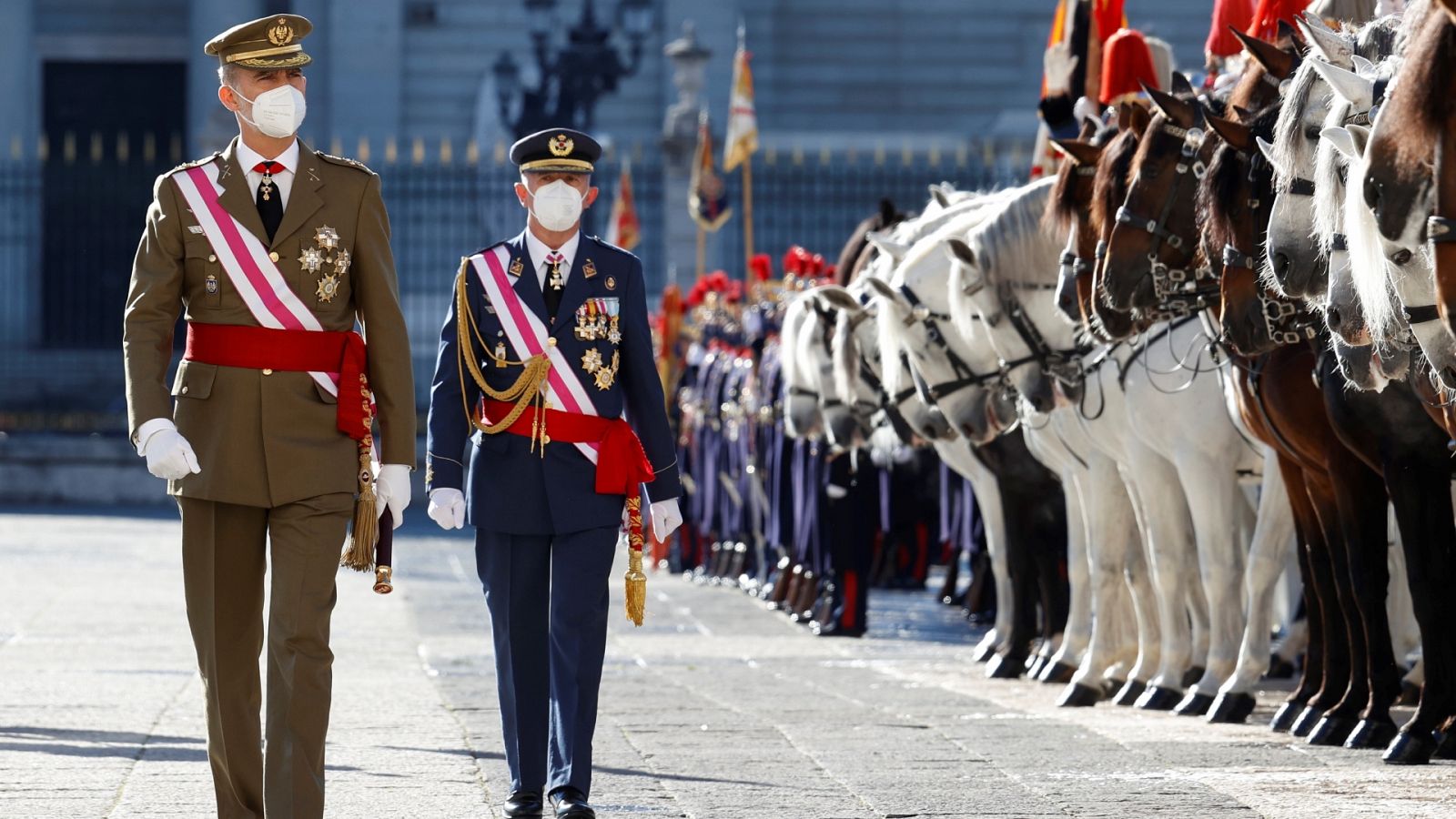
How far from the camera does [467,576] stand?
17.5m

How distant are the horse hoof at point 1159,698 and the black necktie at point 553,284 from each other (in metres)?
3.73

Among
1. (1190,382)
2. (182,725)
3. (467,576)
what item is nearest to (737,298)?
(467,576)

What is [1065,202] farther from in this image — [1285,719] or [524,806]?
[524,806]

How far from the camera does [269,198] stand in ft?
19.0

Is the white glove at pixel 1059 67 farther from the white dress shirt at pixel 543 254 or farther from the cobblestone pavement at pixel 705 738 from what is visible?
the white dress shirt at pixel 543 254

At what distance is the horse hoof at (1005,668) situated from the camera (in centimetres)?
1109

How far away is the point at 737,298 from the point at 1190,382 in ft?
31.5

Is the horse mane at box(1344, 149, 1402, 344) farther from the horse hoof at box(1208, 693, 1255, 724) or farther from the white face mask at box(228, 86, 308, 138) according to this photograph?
the horse hoof at box(1208, 693, 1255, 724)

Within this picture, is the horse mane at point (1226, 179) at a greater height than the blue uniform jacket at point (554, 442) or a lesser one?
greater

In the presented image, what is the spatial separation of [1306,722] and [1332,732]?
0.93 feet

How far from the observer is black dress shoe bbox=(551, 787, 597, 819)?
6.18 m

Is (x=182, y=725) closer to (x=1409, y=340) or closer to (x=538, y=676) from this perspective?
(x=538, y=676)

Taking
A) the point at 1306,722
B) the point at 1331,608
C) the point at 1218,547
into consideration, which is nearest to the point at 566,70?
the point at 1218,547

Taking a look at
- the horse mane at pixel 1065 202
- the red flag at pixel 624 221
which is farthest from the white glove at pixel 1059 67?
the red flag at pixel 624 221
